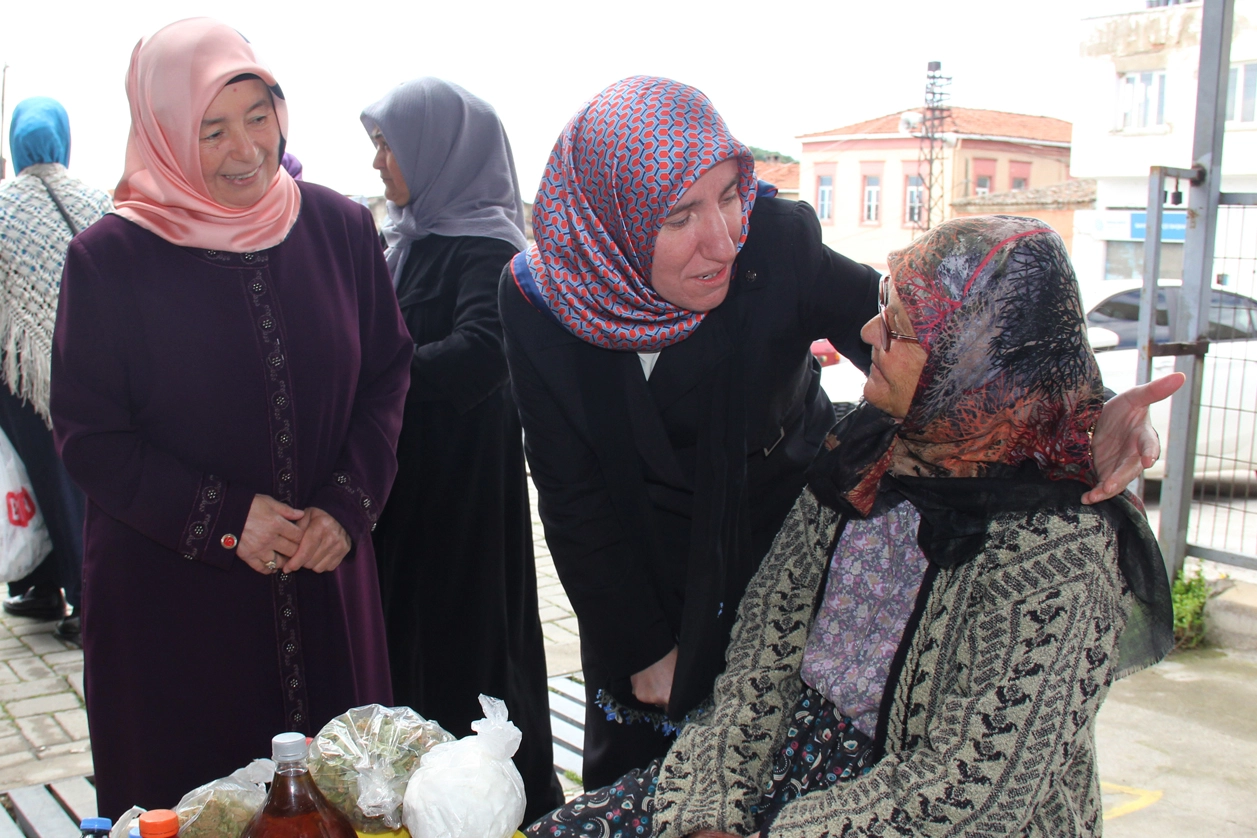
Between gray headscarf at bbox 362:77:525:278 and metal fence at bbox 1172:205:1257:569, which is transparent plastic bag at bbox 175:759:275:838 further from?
metal fence at bbox 1172:205:1257:569

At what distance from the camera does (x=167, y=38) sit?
Answer: 2.16 meters

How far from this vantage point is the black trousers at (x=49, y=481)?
4.16 meters

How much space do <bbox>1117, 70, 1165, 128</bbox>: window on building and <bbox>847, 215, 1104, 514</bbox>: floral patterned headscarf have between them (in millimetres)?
33736

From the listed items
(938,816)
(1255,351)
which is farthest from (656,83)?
(1255,351)

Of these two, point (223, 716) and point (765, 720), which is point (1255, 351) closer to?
point (765, 720)

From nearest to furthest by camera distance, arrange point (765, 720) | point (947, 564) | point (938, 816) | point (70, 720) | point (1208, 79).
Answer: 1. point (938, 816)
2. point (947, 564)
3. point (765, 720)
4. point (70, 720)
5. point (1208, 79)

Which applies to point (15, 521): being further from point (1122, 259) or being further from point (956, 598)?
point (1122, 259)

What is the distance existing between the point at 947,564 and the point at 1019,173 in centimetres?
4708

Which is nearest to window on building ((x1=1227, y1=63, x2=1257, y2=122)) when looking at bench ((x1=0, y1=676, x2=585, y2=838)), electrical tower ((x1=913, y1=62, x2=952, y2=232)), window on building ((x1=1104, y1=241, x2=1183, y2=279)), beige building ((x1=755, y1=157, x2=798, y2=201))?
window on building ((x1=1104, y1=241, x2=1183, y2=279))

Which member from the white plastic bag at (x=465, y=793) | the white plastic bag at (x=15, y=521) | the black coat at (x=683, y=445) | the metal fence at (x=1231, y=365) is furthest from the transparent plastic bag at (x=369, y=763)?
the metal fence at (x=1231, y=365)

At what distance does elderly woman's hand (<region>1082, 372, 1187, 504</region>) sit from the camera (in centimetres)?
156

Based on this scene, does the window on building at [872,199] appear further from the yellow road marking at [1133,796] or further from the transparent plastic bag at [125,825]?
the transparent plastic bag at [125,825]

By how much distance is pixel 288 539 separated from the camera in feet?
6.89

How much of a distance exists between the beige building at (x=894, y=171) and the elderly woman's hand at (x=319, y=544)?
41.3 meters
